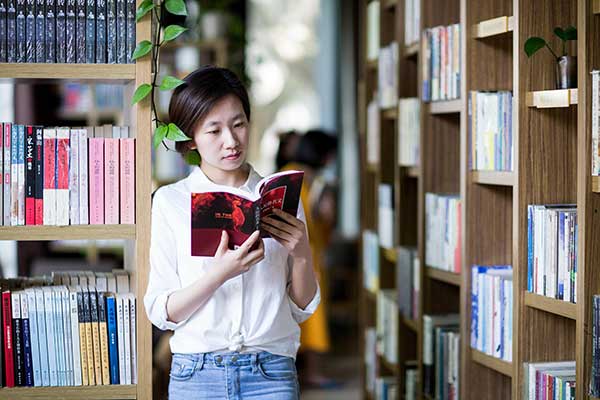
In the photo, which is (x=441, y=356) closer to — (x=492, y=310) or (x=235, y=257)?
(x=492, y=310)

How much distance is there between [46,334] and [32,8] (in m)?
0.84

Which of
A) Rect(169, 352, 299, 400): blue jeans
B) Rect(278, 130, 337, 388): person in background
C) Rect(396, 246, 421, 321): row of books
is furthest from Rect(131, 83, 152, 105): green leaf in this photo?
Rect(278, 130, 337, 388): person in background

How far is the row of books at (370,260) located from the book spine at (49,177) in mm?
2260

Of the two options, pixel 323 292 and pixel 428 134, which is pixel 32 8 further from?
pixel 323 292

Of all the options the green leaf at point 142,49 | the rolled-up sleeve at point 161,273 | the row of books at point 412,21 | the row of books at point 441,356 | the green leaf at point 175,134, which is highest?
the row of books at point 412,21

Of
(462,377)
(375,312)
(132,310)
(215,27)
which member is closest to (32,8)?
(132,310)

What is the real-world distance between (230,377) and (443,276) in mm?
1382

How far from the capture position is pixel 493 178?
306cm

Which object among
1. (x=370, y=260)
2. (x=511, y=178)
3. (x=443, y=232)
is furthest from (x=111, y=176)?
(x=370, y=260)

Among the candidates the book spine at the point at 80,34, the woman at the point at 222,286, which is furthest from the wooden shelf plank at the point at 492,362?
the book spine at the point at 80,34

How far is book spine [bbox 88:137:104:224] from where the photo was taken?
253cm

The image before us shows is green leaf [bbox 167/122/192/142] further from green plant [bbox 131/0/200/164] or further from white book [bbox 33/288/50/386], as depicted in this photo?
white book [bbox 33/288/50/386]

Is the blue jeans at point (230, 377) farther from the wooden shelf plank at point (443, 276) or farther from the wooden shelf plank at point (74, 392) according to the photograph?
the wooden shelf plank at point (443, 276)

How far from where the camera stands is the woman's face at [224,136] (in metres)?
2.36
